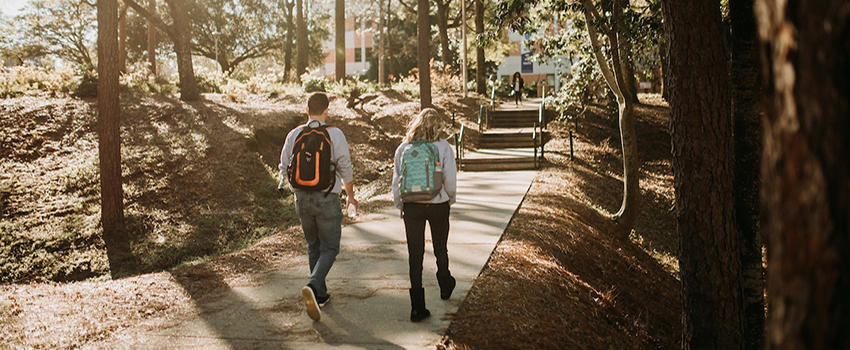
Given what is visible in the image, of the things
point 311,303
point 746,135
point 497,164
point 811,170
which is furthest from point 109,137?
point 811,170

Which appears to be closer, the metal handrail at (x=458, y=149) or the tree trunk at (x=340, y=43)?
the metal handrail at (x=458, y=149)

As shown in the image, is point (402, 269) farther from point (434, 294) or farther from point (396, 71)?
point (396, 71)

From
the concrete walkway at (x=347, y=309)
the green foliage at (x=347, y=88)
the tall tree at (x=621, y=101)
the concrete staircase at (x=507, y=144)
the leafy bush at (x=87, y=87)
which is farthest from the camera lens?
the green foliage at (x=347, y=88)

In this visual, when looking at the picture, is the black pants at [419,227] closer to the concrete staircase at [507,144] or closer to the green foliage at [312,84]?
the concrete staircase at [507,144]

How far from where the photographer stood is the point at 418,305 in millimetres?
5332

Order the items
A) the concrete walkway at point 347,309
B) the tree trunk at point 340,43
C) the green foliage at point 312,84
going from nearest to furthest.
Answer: the concrete walkway at point 347,309
the green foliage at point 312,84
the tree trunk at point 340,43

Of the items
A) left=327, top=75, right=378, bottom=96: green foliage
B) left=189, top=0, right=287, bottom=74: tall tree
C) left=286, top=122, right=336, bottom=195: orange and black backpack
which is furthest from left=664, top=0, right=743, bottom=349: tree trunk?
left=189, top=0, right=287, bottom=74: tall tree

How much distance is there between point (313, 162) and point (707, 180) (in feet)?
10.6

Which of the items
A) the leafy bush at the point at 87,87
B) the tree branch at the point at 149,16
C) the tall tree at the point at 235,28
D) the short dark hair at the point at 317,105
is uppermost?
the tall tree at the point at 235,28

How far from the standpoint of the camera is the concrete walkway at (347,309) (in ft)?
16.3

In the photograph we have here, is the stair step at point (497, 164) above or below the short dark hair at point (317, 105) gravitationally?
below

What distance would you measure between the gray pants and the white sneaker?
0.20 metres

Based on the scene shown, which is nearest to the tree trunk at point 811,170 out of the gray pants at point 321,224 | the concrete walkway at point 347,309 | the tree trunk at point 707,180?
the concrete walkway at point 347,309

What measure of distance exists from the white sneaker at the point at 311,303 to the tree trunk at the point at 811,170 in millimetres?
4057
